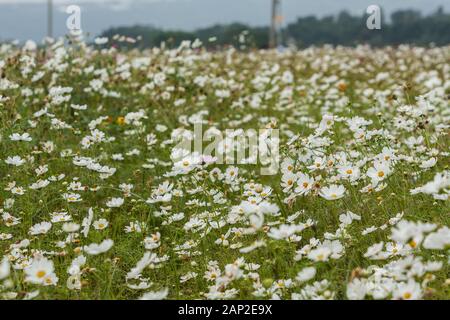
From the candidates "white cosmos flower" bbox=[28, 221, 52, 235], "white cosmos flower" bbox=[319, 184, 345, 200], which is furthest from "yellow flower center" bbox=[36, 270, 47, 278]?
"white cosmos flower" bbox=[319, 184, 345, 200]

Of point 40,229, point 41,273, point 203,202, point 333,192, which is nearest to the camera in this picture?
point 41,273

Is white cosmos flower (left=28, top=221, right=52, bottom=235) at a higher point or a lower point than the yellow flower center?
lower

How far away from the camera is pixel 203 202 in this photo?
12.7 ft

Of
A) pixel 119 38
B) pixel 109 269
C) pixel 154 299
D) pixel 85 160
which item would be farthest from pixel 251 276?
pixel 119 38

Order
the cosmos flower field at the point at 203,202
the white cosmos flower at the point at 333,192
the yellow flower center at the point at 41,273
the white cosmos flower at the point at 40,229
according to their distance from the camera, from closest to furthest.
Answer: the yellow flower center at the point at 41,273 < the cosmos flower field at the point at 203,202 < the white cosmos flower at the point at 333,192 < the white cosmos flower at the point at 40,229

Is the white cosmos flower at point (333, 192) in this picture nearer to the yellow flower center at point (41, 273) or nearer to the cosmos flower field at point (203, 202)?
the cosmos flower field at point (203, 202)

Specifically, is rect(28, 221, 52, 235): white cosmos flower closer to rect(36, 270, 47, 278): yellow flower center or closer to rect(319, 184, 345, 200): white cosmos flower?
rect(36, 270, 47, 278): yellow flower center

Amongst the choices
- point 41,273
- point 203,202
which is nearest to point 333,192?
point 203,202

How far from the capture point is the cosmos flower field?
2475 millimetres

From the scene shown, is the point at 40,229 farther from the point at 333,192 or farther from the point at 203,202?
the point at 333,192

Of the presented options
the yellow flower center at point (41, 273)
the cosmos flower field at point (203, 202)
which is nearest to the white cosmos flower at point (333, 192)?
the cosmos flower field at point (203, 202)

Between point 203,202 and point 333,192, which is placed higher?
point 333,192

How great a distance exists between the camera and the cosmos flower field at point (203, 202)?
2475 millimetres
